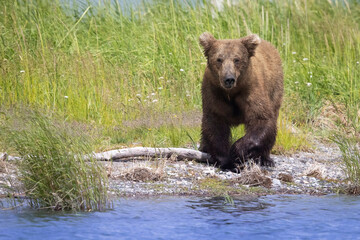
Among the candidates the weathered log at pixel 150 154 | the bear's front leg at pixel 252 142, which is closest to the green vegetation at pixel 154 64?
the weathered log at pixel 150 154

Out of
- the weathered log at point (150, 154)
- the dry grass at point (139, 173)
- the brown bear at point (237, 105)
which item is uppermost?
the brown bear at point (237, 105)

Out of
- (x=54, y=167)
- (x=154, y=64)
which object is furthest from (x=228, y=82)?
(x=154, y=64)

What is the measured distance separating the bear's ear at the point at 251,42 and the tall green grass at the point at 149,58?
157 centimetres

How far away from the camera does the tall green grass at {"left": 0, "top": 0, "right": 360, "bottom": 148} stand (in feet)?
29.0

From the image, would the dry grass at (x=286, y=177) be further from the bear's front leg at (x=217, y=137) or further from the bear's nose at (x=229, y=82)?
the bear's nose at (x=229, y=82)

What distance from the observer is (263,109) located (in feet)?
22.4

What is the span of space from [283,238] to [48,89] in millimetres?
5309

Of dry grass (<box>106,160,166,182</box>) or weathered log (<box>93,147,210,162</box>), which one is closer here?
dry grass (<box>106,160,166,182</box>)

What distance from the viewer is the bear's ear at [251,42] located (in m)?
6.80

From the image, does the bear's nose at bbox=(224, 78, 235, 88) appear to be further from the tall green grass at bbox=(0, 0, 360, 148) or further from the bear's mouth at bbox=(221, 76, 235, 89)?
the tall green grass at bbox=(0, 0, 360, 148)

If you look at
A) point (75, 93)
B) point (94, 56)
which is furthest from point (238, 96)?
point (94, 56)

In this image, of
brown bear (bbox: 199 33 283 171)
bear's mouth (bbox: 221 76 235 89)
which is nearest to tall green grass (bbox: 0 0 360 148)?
brown bear (bbox: 199 33 283 171)

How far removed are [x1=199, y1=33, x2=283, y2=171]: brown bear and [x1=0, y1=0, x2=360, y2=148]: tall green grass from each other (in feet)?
3.11

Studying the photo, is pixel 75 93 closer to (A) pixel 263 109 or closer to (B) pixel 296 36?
(A) pixel 263 109
